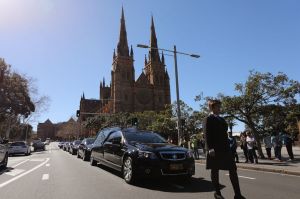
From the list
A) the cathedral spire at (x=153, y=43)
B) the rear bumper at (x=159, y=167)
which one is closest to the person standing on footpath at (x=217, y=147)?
the rear bumper at (x=159, y=167)

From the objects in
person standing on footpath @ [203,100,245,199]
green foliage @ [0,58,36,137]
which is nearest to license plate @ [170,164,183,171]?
person standing on footpath @ [203,100,245,199]

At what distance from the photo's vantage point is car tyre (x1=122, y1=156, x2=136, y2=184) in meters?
9.64

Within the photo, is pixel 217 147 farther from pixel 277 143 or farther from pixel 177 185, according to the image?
pixel 277 143

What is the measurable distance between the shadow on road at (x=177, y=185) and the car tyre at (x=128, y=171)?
0.21 m

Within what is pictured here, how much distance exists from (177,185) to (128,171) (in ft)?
4.50

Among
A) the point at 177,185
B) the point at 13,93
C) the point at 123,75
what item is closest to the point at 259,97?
the point at 177,185

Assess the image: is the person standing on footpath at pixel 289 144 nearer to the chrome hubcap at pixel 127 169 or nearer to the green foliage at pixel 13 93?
the chrome hubcap at pixel 127 169

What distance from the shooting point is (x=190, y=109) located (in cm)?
4681

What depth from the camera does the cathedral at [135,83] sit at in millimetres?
108025

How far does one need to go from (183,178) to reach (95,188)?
272 centimetres

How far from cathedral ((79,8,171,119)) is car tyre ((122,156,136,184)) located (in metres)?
92.7

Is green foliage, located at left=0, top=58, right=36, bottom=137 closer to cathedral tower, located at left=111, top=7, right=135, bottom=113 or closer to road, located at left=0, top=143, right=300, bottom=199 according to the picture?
road, located at left=0, top=143, right=300, bottom=199

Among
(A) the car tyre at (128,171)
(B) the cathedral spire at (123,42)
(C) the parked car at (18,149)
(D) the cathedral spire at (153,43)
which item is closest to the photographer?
(A) the car tyre at (128,171)

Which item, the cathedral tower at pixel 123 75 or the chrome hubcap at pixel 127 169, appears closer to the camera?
the chrome hubcap at pixel 127 169
